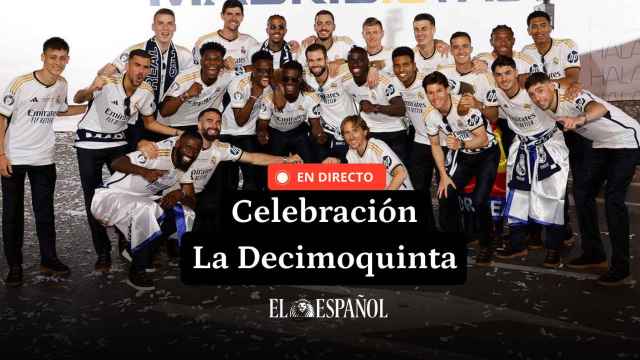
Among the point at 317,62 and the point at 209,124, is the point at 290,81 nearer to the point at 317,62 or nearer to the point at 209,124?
the point at 317,62

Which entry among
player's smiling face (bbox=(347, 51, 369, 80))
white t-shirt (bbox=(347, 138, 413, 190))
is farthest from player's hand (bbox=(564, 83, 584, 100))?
player's smiling face (bbox=(347, 51, 369, 80))

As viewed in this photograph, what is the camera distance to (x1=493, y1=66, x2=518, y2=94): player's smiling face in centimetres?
491

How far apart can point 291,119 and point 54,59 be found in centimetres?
176

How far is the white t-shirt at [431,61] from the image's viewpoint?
573 cm

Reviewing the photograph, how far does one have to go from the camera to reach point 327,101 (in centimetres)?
561

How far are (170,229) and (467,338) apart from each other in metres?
2.20

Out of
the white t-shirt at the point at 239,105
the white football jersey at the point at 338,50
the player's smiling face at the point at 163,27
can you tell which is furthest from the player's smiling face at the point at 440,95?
the player's smiling face at the point at 163,27

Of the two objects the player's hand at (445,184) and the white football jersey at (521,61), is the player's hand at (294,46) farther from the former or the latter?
the player's hand at (445,184)

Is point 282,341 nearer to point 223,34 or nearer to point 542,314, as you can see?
point 542,314

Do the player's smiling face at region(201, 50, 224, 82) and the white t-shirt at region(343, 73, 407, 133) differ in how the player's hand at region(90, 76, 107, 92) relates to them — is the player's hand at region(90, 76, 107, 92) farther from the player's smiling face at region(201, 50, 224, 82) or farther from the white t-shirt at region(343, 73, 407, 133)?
the white t-shirt at region(343, 73, 407, 133)

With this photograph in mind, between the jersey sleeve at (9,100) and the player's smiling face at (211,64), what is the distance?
4.57 ft

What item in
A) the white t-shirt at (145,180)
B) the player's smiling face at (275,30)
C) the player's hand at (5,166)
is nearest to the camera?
the player's hand at (5,166)

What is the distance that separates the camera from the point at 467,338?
350 cm

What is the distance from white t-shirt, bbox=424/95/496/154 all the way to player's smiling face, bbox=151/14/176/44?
6.63 feet
